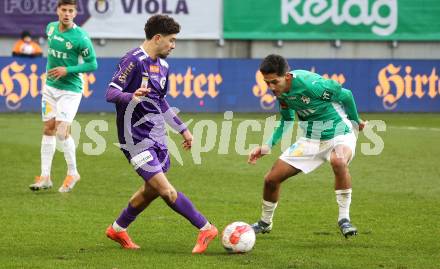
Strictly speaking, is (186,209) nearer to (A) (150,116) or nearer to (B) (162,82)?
(A) (150,116)

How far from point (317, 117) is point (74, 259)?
8.74 ft

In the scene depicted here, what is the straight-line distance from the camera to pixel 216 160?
16703 mm

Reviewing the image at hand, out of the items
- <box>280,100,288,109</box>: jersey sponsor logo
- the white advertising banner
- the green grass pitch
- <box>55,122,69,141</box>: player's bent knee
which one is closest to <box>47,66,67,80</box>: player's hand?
<box>55,122,69,141</box>: player's bent knee

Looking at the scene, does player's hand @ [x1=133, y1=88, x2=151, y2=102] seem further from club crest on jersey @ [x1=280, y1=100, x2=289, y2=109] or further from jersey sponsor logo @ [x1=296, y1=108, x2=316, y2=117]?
jersey sponsor logo @ [x1=296, y1=108, x2=316, y2=117]

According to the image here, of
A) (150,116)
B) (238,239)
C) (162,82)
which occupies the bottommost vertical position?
(238,239)

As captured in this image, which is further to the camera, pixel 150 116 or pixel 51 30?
pixel 51 30

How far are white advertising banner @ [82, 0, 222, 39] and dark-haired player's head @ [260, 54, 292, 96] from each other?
22.2 meters

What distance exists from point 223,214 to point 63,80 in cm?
316

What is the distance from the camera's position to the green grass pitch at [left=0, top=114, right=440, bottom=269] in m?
8.27

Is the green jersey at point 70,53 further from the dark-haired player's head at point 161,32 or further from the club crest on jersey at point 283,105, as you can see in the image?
the dark-haired player's head at point 161,32

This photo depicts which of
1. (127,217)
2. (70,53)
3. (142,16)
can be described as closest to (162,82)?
(127,217)

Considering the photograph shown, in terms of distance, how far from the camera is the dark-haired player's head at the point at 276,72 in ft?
28.9

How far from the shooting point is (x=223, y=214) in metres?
10.9

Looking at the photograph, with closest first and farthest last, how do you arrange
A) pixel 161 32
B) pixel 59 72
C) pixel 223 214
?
1. pixel 161 32
2. pixel 223 214
3. pixel 59 72
